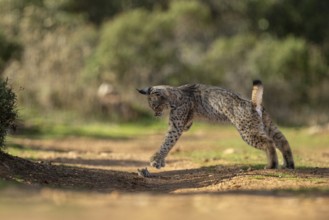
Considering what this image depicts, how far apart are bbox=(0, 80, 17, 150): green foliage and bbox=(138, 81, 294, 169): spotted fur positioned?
2.73 meters

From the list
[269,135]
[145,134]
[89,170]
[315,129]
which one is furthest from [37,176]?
[315,129]

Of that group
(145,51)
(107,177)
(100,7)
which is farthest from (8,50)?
(107,177)

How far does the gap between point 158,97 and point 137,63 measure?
18764 mm

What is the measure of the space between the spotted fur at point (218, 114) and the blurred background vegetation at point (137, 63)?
43.9 feet

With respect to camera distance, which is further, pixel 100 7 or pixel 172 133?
pixel 100 7

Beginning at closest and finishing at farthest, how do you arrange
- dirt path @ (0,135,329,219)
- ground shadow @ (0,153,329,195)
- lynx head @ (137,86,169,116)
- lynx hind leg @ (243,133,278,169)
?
dirt path @ (0,135,329,219) < ground shadow @ (0,153,329,195) < lynx hind leg @ (243,133,278,169) < lynx head @ (137,86,169,116)

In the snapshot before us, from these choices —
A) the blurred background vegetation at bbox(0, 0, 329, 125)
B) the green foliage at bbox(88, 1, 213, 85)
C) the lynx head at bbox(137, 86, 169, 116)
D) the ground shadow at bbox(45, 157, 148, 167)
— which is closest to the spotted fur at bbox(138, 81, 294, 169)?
the lynx head at bbox(137, 86, 169, 116)

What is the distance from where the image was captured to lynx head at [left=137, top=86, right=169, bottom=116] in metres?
14.6

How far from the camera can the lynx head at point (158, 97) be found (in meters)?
14.6

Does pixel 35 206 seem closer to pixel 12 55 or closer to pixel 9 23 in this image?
pixel 12 55

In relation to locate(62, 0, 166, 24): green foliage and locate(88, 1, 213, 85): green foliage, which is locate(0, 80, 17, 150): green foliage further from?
locate(62, 0, 166, 24): green foliage

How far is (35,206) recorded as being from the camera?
829 cm

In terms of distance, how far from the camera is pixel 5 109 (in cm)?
1287

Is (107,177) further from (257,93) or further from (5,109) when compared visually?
(257,93)
